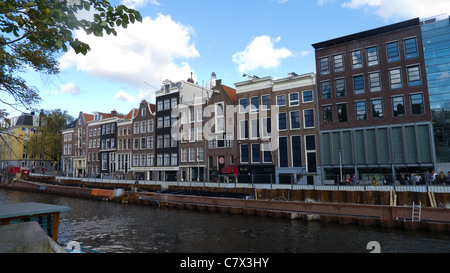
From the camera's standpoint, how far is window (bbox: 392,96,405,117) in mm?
33812

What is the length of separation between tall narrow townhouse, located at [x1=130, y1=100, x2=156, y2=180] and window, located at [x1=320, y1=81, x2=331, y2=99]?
3516cm

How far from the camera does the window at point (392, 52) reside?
115 feet

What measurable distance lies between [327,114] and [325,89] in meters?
3.64

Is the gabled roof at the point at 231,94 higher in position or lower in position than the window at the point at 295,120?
higher

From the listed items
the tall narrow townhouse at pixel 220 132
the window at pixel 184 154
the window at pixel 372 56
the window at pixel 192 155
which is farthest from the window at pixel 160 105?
the window at pixel 372 56

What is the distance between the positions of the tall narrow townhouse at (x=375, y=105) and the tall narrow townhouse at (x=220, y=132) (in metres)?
14.7

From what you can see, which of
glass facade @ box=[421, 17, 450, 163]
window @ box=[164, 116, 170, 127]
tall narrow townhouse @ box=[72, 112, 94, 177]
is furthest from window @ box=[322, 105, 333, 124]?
tall narrow townhouse @ box=[72, 112, 94, 177]

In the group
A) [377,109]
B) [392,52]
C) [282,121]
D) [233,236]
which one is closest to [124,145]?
[282,121]

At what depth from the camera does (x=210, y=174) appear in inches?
1898

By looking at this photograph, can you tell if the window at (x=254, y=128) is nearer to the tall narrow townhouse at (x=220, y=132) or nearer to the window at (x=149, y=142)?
the tall narrow townhouse at (x=220, y=132)

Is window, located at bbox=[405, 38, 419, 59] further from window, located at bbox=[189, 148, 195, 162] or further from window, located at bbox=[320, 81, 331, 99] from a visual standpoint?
window, located at bbox=[189, 148, 195, 162]

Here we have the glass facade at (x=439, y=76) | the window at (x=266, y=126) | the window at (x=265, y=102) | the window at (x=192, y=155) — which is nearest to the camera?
the glass facade at (x=439, y=76)

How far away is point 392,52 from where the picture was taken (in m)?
35.2
